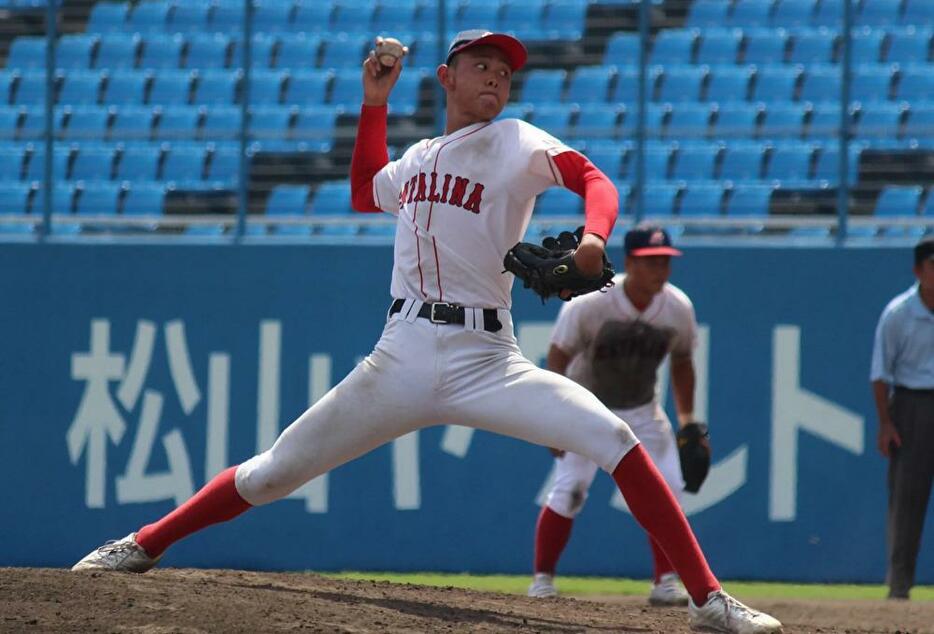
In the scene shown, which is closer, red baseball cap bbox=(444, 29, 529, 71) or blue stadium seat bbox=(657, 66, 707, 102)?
red baseball cap bbox=(444, 29, 529, 71)

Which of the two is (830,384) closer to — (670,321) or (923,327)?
(923,327)

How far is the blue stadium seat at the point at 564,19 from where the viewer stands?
467 inches

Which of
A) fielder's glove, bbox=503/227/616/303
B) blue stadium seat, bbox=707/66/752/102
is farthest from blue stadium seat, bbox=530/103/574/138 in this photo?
fielder's glove, bbox=503/227/616/303

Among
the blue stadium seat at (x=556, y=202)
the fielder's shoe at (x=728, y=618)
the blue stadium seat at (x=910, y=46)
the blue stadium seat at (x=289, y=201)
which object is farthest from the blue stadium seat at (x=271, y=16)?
the fielder's shoe at (x=728, y=618)

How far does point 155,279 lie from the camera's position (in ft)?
31.0

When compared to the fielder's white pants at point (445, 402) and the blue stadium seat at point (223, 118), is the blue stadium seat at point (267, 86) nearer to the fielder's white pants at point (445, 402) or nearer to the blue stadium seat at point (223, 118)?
the blue stadium seat at point (223, 118)

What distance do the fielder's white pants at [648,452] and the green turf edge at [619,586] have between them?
1.14m

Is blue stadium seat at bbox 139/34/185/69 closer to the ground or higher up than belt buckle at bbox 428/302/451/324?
higher up

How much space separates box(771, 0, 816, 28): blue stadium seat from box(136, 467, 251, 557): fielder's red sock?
7720 mm

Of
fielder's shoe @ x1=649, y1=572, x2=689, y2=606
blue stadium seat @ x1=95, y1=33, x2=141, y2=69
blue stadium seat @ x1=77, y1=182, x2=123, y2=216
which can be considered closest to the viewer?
fielder's shoe @ x1=649, y1=572, x2=689, y2=606

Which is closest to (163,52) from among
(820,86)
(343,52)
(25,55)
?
(25,55)

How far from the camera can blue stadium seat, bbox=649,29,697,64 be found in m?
12.0

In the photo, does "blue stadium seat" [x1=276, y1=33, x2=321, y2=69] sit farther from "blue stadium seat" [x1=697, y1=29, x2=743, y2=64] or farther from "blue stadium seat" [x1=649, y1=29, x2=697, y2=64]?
"blue stadium seat" [x1=697, y1=29, x2=743, y2=64]

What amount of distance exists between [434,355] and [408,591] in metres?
1.16
